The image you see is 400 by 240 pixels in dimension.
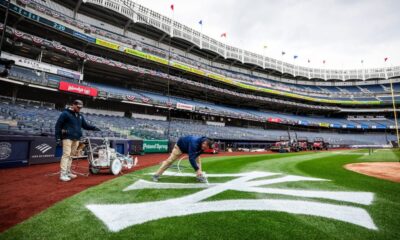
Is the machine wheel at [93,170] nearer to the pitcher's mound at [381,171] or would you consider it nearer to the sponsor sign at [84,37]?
the pitcher's mound at [381,171]

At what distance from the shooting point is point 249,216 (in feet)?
10.5

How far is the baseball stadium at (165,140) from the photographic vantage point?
316 centimetres

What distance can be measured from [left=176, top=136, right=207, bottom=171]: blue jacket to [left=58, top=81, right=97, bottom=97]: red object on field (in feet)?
74.5

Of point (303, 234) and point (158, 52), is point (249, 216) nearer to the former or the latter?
point (303, 234)

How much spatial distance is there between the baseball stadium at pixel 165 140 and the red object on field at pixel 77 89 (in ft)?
0.47

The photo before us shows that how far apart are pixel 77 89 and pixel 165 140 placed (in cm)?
1278

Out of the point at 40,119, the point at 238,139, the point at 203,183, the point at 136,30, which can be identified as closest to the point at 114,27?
the point at 136,30

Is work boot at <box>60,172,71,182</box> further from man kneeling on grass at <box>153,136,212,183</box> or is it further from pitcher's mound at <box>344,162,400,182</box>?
pitcher's mound at <box>344,162,400,182</box>

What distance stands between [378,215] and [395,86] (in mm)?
82255

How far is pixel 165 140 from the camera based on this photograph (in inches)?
808

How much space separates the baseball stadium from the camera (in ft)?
10.4

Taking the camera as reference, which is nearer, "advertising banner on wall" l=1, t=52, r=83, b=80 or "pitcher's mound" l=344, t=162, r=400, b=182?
"pitcher's mound" l=344, t=162, r=400, b=182

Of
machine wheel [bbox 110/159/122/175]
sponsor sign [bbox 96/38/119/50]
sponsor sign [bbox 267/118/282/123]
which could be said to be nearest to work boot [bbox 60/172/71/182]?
machine wheel [bbox 110/159/122/175]

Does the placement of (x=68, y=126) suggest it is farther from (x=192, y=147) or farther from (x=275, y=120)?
(x=275, y=120)
